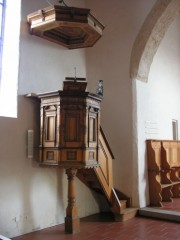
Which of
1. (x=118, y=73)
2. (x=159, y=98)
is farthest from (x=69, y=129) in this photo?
(x=159, y=98)

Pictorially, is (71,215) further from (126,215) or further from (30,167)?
(126,215)

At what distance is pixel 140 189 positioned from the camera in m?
4.58

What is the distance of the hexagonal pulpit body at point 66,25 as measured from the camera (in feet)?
11.3

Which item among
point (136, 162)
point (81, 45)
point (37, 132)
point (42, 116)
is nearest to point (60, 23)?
point (81, 45)

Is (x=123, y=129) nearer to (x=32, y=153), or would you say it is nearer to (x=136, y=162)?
(x=136, y=162)

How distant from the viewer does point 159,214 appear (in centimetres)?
420

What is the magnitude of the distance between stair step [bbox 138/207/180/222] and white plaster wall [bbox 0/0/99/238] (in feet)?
3.14

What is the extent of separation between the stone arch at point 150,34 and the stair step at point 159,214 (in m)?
2.31

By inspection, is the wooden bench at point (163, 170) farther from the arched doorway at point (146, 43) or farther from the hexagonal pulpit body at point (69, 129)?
the hexagonal pulpit body at point (69, 129)

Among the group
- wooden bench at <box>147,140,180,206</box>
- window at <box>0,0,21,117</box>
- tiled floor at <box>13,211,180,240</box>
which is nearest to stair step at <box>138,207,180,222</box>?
tiled floor at <box>13,211,180,240</box>

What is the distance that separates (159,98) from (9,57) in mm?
3296

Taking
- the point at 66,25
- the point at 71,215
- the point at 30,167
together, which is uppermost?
the point at 66,25

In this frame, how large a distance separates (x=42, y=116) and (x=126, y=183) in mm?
1991

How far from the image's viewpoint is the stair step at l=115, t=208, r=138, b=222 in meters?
4.14
